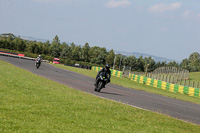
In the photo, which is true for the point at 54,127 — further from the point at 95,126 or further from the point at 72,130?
the point at 95,126

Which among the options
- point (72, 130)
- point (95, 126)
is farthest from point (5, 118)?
point (95, 126)

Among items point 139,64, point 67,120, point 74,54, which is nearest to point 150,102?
point 67,120

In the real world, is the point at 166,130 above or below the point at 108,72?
below

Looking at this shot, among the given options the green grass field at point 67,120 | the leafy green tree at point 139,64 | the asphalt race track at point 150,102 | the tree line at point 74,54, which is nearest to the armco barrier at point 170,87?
the asphalt race track at point 150,102

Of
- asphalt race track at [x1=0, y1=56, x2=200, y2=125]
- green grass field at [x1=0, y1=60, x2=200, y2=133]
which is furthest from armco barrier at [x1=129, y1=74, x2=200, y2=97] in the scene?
green grass field at [x1=0, y1=60, x2=200, y2=133]

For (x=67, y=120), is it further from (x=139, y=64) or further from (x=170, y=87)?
(x=139, y=64)

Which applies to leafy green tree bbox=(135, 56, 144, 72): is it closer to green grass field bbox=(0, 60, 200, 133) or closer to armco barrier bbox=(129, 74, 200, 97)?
armco barrier bbox=(129, 74, 200, 97)

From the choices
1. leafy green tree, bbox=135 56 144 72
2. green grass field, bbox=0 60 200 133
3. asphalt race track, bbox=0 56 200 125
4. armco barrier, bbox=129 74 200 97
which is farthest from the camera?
leafy green tree, bbox=135 56 144 72

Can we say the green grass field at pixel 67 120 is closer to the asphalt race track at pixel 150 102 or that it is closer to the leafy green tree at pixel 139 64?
the asphalt race track at pixel 150 102

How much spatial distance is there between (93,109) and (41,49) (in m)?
143

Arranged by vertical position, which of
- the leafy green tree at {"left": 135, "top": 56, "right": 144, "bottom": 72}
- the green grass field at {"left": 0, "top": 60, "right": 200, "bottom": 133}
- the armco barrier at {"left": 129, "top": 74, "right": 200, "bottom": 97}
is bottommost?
the armco barrier at {"left": 129, "top": 74, "right": 200, "bottom": 97}

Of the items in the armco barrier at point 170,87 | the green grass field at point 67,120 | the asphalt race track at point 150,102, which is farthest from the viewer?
the armco barrier at point 170,87

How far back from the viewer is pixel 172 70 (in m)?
65.0

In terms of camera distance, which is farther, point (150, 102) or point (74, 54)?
point (74, 54)
